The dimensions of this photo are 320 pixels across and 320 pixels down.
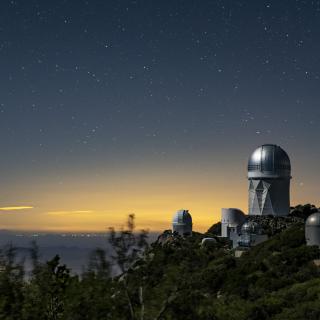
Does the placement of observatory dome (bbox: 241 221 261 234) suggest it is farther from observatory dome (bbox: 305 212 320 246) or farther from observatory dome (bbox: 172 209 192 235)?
observatory dome (bbox: 172 209 192 235)

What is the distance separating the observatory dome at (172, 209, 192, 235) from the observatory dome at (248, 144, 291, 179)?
15.6 meters

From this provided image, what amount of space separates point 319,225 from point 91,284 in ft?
132

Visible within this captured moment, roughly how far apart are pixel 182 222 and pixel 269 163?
1959 cm

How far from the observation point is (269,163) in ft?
294

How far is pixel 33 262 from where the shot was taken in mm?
23812

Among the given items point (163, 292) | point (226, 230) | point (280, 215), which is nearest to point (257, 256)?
point (226, 230)

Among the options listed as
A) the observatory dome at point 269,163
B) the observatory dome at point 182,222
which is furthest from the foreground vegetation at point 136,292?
the observatory dome at point 182,222

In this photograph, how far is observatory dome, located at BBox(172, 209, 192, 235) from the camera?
330 feet

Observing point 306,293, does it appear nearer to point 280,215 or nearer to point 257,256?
point 257,256

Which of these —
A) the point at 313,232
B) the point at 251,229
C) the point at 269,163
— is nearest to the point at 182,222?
the point at 269,163

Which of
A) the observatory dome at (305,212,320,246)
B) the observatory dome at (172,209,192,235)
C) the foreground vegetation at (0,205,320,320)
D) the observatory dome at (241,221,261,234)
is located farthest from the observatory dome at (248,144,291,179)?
the foreground vegetation at (0,205,320,320)

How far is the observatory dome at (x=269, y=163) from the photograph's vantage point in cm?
8956

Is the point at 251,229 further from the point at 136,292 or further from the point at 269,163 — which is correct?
the point at 136,292

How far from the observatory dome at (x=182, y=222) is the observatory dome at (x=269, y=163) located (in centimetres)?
1565
